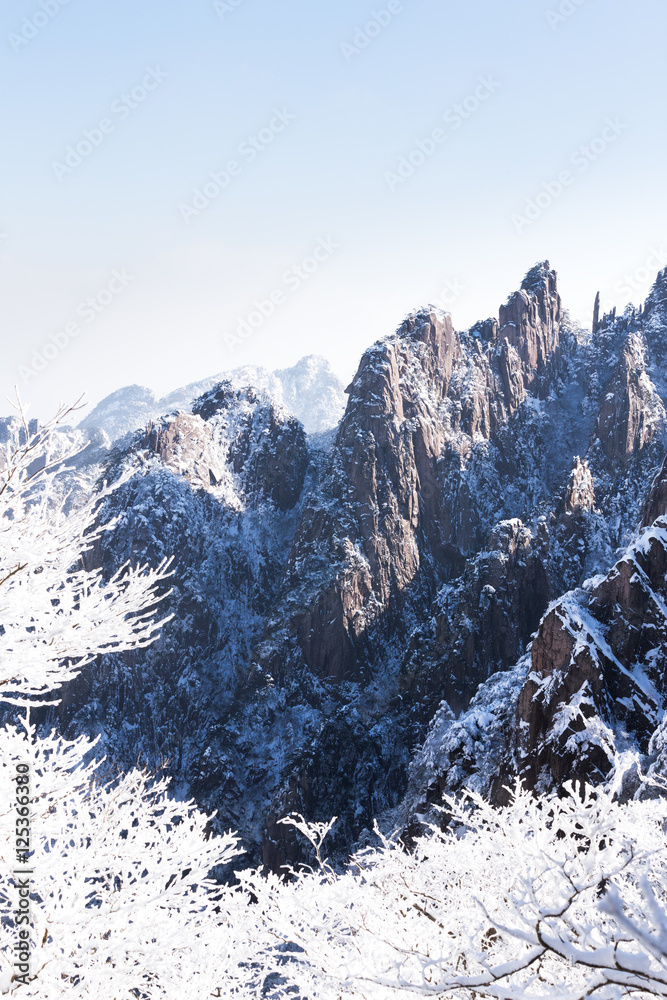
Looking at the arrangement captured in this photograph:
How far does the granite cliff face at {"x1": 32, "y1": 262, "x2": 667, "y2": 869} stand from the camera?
53.1 metres

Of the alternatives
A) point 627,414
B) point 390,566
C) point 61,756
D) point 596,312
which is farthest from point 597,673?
point 596,312

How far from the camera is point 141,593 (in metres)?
7.64

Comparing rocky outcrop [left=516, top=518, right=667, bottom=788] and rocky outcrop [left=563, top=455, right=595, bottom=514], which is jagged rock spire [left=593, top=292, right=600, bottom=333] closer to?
rocky outcrop [left=563, top=455, right=595, bottom=514]

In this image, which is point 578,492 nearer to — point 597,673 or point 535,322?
point 535,322

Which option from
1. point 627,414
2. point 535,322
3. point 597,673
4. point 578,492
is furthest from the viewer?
point 535,322

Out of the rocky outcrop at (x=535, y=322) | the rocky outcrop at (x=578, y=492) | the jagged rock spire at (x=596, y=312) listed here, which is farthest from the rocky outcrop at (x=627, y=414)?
the jagged rock spire at (x=596, y=312)

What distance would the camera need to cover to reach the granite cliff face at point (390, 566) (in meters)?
53.1

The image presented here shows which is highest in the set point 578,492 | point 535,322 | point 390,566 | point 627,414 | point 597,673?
point 535,322

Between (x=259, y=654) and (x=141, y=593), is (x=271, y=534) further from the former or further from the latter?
(x=141, y=593)

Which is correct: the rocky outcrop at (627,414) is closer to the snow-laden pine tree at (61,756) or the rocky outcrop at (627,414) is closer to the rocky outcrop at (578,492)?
the rocky outcrop at (578,492)

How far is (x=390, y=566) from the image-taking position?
8369 cm

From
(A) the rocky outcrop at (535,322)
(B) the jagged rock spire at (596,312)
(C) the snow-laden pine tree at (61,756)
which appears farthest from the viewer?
(B) the jagged rock spire at (596,312)

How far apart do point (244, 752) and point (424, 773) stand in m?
31.3

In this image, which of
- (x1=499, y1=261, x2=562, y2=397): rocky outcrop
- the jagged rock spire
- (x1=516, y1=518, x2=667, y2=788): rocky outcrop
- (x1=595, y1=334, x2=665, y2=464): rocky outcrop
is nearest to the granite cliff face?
(x1=516, y1=518, x2=667, y2=788): rocky outcrop
